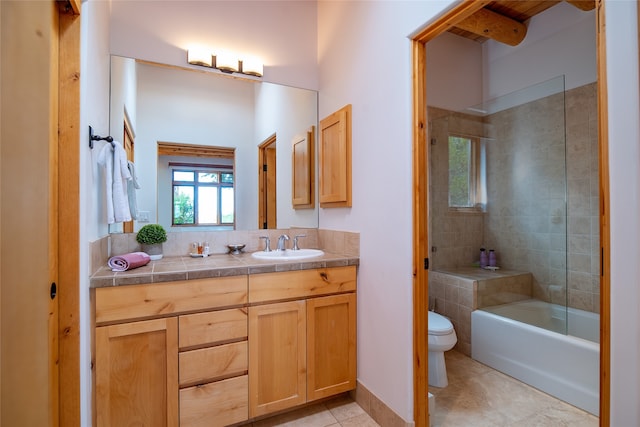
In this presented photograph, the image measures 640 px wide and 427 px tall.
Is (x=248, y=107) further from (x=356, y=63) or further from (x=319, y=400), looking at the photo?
(x=319, y=400)

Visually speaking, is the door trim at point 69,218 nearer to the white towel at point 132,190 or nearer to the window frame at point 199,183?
the white towel at point 132,190

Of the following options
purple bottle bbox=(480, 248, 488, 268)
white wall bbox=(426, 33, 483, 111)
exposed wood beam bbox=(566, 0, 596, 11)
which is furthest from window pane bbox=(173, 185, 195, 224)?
exposed wood beam bbox=(566, 0, 596, 11)

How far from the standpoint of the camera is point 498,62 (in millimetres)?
2879

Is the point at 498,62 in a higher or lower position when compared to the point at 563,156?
higher

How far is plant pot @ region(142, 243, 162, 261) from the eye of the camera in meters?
1.83

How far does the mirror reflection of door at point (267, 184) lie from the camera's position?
2.30 meters

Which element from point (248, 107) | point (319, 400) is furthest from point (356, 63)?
point (319, 400)

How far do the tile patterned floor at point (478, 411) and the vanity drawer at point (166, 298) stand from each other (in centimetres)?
80

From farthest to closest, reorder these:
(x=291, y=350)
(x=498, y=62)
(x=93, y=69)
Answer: (x=498, y=62)
(x=291, y=350)
(x=93, y=69)

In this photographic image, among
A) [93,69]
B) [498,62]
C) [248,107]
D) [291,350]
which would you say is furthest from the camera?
[498,62]

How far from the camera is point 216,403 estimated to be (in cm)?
153

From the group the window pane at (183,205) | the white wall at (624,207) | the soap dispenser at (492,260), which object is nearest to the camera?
the white wall at (624,207)

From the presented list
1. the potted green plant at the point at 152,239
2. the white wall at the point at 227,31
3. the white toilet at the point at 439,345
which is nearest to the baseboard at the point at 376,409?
the white toilet at the point at 439,345

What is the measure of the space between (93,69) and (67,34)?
0.28 metres
